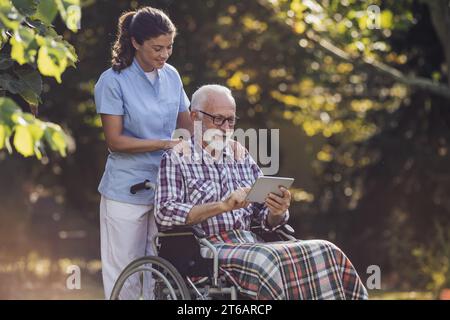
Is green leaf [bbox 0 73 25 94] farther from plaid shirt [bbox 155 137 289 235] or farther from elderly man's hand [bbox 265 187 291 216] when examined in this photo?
elderly man's hand [bbox 265 187 291 216]

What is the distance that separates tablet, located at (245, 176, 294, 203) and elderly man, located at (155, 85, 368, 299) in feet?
0.13

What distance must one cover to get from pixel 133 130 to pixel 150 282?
70cm

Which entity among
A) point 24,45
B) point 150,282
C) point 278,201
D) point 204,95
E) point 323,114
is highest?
point 24,45

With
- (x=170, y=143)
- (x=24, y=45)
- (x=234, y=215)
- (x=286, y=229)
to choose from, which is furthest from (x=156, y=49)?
(x=24, y=45)

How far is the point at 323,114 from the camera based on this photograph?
14750 mm

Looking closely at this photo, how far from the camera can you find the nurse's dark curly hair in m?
5.06

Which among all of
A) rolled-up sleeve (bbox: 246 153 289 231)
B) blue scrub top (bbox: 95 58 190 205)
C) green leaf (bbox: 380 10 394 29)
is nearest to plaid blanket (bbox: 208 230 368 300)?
→ rolled-up sleeve (bbox: 246 153 289 231)

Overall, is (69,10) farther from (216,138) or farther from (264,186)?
(216,138)

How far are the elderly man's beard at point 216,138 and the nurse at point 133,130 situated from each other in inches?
6.2

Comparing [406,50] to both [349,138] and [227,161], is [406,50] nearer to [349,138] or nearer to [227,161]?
[349,138]
